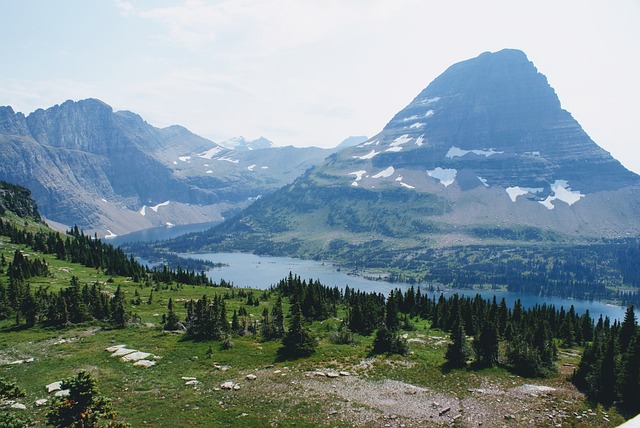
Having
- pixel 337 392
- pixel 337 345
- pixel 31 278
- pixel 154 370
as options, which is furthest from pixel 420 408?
pixel 31 278

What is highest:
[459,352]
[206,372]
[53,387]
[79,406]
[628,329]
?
[79,406]

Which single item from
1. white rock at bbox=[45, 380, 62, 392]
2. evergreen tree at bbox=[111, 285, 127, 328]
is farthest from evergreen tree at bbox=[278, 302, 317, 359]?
evergreen tree at bbox=[111, 285, 127, 328]

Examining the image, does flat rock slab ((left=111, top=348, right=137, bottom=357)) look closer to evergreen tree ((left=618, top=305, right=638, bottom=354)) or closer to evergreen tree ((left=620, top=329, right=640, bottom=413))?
evergreen tree ((left=620, top=329, right=640, bottom=413))

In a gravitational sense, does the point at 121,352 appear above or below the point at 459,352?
below

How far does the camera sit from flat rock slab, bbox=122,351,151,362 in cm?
5350

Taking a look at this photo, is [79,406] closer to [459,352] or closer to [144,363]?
[144,363]

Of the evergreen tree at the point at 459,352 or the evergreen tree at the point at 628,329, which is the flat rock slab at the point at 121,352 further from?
the evergreen tree at the point at 628,329

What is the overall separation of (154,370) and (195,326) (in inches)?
613

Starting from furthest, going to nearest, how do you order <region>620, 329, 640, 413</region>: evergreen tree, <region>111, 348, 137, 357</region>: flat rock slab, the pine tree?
the pine tree < <region>111, 348, 137, 357</region>: flat rock slab < <region>620, 329, 640, 413</region>: evergreen tree

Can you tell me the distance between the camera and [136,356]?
5453 cm

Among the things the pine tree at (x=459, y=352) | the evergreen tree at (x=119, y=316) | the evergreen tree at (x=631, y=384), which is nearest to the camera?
the evergreen tree at (x=631, y=384)

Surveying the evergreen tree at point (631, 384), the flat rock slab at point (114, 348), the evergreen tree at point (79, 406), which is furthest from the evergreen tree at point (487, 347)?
the flat rock slab at point (114, 348)

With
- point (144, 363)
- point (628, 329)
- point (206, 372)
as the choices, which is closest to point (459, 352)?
point (206, 372)

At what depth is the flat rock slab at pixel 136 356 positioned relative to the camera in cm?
5350
